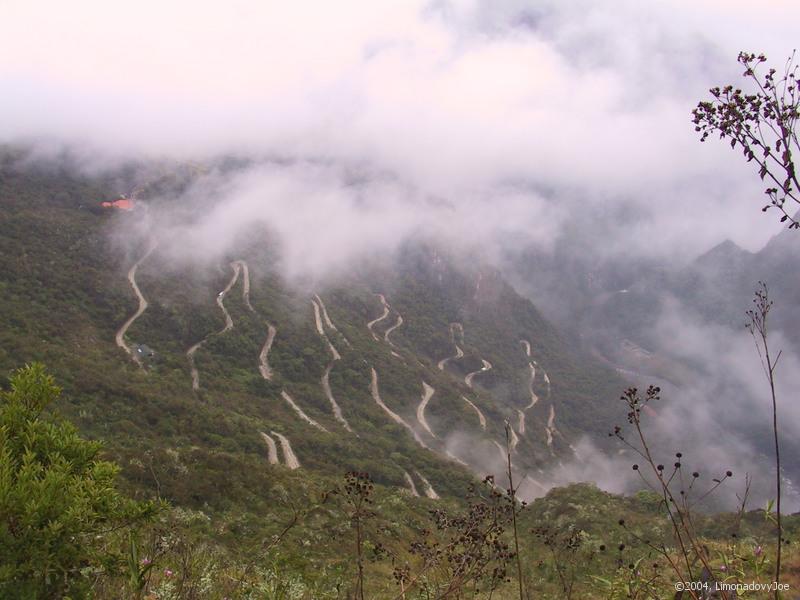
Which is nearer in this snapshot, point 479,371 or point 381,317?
point 381,317

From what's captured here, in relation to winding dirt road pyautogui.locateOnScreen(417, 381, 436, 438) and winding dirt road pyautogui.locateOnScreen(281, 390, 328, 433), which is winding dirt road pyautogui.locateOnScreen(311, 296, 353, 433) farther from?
winding dirt road pyautogui.locateOnScreen(417, 381, 436, 438)

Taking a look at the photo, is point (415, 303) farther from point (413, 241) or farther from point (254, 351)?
point (254, 351)

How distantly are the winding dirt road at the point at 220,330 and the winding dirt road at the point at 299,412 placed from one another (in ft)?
43.5

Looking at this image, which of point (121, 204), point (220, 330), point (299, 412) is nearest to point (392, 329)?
point (220, 330)

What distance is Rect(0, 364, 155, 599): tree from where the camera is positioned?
3666mm

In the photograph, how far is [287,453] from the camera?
55.6m

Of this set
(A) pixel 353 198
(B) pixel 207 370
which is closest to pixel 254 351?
(B) pixel 207 370

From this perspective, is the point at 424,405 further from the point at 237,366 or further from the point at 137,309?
the point at 137,309

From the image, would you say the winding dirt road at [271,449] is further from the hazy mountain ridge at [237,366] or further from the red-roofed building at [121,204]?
the red-roofed building at [121,204]

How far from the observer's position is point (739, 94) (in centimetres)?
443

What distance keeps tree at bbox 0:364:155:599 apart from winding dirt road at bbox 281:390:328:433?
67679mm

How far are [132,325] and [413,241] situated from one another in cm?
11783

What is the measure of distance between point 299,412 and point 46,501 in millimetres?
75249

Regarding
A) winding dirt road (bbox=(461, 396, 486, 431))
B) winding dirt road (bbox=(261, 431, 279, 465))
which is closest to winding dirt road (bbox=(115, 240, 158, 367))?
winding dirt road (bbox=(261, 431, 279, 465))
